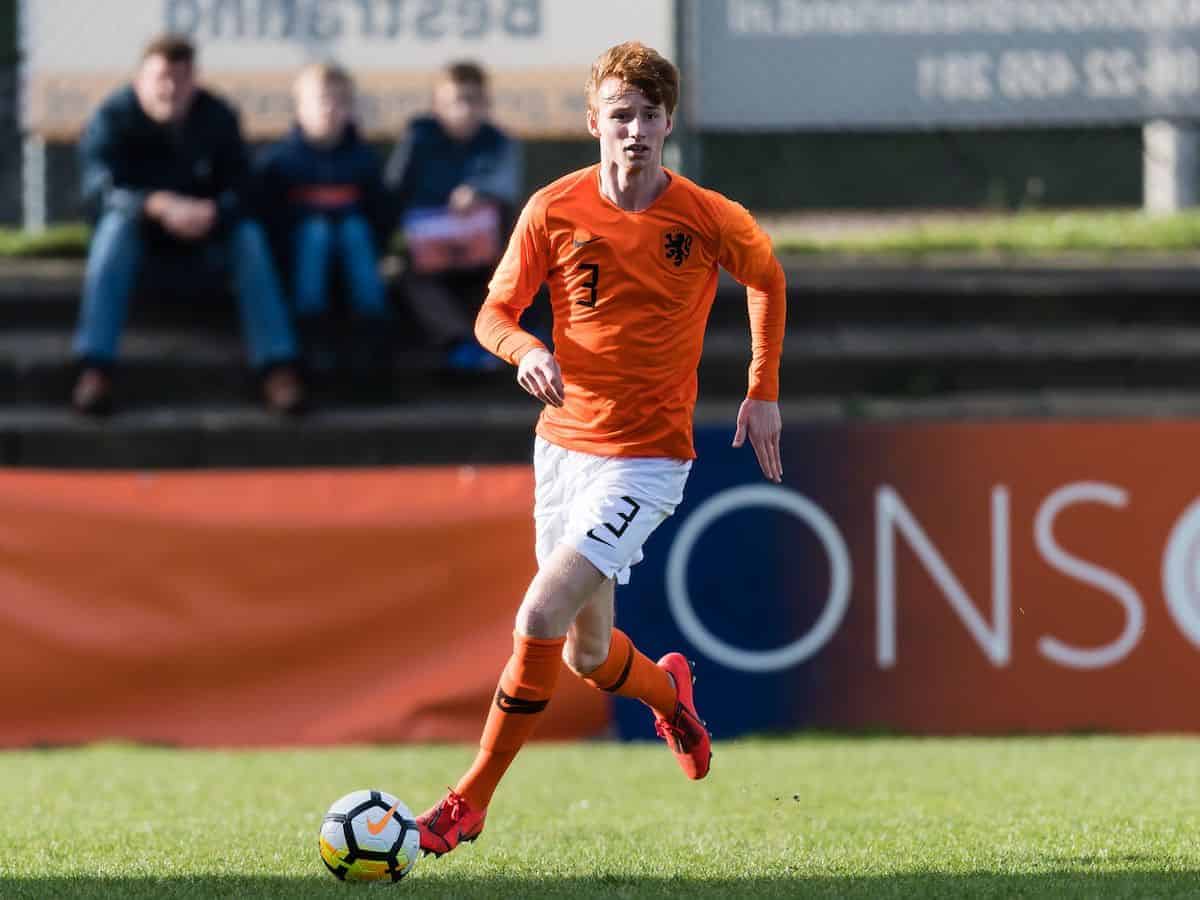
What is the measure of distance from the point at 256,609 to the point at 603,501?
410 cm

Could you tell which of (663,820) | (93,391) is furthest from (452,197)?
(663,820)

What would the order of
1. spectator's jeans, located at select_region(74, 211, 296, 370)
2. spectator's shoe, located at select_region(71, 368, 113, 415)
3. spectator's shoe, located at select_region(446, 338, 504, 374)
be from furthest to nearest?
1. spectator's shoe, located at select_region(446, 338, 504, 374)
2. spectator's shoe, located at select_region(71, 368, 113, 415)
3. spectator's jeans, located at select_region(74, 211, 296, 370)

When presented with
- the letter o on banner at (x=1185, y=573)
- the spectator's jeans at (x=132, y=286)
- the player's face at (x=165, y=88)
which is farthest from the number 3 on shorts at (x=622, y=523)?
the player's face at (x=165, y=88)

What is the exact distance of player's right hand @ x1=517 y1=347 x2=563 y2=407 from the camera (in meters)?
4.84

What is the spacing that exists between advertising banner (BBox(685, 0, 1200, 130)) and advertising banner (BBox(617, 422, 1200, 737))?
257 centimetres

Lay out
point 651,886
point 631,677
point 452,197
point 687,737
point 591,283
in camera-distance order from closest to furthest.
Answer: point 651,886
point 591,283
point 631,677
point 687,737
point 452,197

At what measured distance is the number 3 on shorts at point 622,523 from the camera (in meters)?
5.16

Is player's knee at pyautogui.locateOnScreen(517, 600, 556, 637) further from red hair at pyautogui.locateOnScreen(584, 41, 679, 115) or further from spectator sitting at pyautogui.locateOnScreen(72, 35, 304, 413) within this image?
spectator sitting at pyautogui.locateOnScreen(72, 35, 304, 413)

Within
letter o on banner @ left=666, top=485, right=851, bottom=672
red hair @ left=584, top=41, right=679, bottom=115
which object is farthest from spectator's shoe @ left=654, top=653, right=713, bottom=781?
letter o on banner @ left=666, top=485, right=851, bottom=672

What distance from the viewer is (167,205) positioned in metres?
10.0

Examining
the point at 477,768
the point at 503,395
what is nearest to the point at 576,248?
the point at 477,768

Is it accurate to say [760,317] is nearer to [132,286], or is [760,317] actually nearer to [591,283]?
[591,283]

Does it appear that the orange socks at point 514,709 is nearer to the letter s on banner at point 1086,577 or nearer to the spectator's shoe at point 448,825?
the spectator's shoe at point 448,825

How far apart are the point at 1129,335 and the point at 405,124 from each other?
4.27 meters
